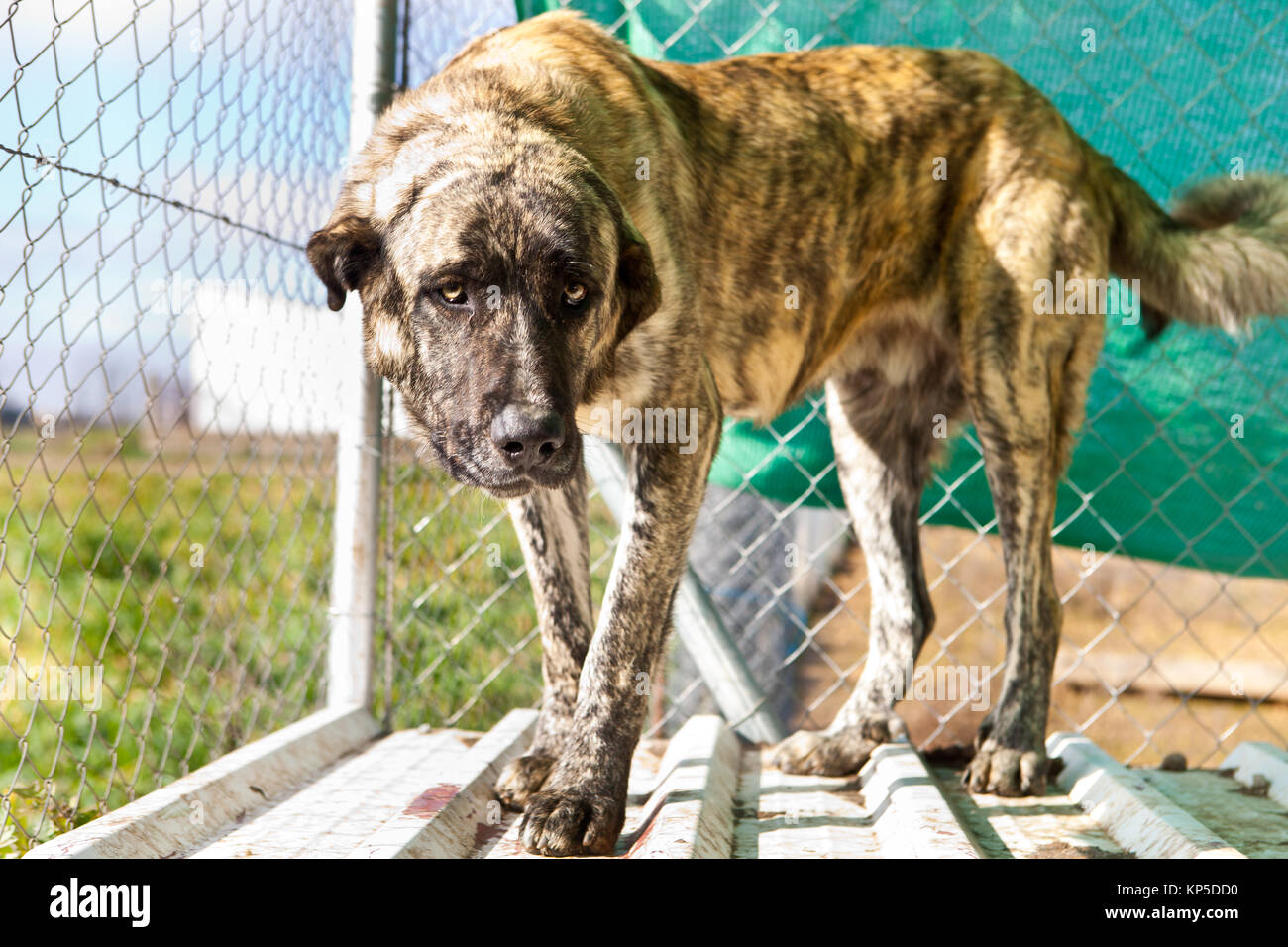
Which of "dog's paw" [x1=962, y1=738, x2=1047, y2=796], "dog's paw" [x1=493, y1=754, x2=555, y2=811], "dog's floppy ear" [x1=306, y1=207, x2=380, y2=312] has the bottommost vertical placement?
"dog's paw" [x1=962, y1=738, x2=1047, y2=796]

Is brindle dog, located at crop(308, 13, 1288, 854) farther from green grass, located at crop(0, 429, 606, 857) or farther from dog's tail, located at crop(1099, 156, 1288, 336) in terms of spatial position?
green grass, located at crop(0, 429, 606, 857)

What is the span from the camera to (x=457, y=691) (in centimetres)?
474

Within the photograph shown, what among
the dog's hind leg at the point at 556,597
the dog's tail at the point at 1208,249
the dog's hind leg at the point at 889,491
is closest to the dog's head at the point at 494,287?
the dog's hind leg at the point at 556,597

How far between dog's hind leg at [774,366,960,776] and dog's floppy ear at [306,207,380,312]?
184 centimetres

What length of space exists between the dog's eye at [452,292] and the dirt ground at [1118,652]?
3.53 m

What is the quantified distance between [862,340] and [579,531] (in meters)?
1.24

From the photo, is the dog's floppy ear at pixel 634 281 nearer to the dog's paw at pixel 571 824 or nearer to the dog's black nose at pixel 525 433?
the dog's black nose at pixel 525 433

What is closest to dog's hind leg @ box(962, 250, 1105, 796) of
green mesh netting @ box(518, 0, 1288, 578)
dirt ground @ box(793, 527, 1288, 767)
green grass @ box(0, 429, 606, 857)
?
green mesh netting @ box(518, 0, 1288, 578)

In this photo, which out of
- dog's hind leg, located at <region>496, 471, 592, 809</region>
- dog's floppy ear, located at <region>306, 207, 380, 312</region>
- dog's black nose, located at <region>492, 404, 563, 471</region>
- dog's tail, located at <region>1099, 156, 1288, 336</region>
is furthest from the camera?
dog's tail, located at <region>1099, 156, 1288, 336</region>

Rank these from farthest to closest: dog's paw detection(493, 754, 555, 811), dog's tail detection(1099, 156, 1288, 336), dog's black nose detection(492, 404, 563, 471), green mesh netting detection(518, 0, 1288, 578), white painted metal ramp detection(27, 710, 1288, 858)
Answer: green mesh netting detection(518, 0, 1288, 578), dog's tail detection(1099, 156, 1288, 336), dog's paw detection(493, 754, 555, 811), white painted metal ramp detection(27, 710, 1288, 858), dog's black nose detection(492, 404, 563, 471)

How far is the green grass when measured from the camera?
8.61 feet

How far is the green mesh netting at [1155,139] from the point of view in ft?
12.3
